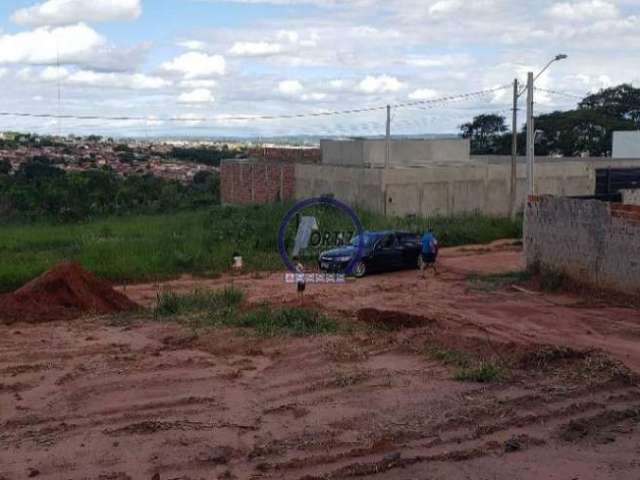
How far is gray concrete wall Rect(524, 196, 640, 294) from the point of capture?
17.4 meters

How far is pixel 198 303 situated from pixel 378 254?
789 cm

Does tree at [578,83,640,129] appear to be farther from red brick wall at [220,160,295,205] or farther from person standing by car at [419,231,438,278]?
person standing by car at [419,231,438,278]

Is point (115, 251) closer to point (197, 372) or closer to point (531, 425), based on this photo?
point (197, 372)

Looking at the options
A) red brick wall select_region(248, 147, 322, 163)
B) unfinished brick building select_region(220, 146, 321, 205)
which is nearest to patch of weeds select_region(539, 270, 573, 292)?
unfinished brick building select_region(220, 146, 321, 205)

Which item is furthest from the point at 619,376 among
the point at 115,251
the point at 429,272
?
the point at 115,251

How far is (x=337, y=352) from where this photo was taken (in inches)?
479

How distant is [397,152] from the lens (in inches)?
1641

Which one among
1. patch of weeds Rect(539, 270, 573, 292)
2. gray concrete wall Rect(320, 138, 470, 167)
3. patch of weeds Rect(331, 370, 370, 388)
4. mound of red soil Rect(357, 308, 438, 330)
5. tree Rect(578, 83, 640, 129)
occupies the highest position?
tree Rect(578, 83, 640, 129)

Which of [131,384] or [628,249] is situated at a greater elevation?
[628,249]

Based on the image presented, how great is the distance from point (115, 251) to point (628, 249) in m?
14.2

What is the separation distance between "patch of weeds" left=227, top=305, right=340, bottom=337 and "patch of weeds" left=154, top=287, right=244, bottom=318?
127 centimetres

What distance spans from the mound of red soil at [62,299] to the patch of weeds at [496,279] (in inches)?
354

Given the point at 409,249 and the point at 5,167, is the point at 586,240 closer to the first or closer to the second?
the point at 409,249

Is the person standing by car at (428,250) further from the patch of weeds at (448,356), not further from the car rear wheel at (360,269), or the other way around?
the patch of weeds at (448,356)
